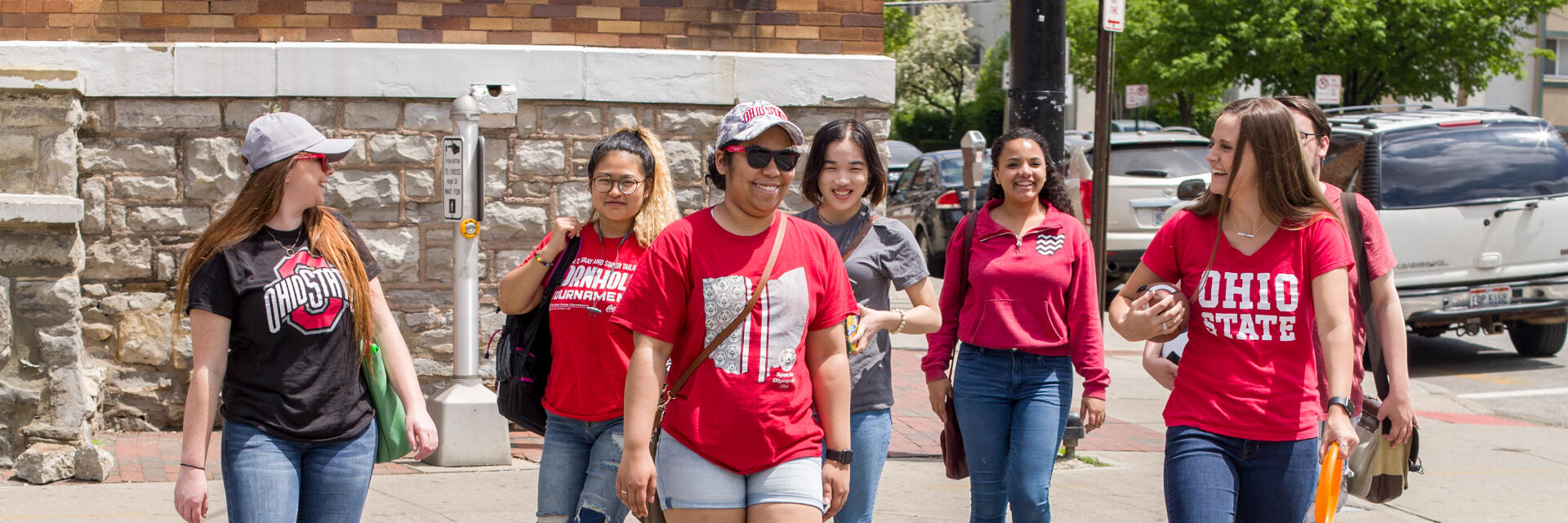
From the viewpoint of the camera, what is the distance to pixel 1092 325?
15.1 feet

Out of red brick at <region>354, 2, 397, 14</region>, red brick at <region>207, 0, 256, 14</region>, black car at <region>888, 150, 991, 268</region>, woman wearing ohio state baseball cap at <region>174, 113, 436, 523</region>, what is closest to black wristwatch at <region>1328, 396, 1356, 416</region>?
woman wearing ohio state baseball cap at <region>174, 113, 436, 523</region>

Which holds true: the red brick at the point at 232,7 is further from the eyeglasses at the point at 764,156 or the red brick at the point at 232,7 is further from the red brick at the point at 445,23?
the eyeglasses at the point at 764,156

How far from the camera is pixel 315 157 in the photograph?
11.7ft

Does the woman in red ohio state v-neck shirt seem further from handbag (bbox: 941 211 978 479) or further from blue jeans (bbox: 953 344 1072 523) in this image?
handbag (bbox: 941 211 978 479)

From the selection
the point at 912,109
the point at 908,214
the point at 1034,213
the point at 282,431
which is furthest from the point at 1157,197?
the point at 912,109

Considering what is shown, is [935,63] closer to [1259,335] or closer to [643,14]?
[643,14]

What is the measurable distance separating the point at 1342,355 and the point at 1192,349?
357mm

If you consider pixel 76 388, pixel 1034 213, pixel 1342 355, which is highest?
pixel 1034 213

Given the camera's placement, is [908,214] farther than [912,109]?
No

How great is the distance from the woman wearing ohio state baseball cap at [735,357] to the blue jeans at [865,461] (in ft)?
2.54

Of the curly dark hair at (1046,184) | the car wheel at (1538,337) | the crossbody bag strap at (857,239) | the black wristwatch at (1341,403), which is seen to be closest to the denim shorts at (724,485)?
the crossbody bag strap at (857,239)

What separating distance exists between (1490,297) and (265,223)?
892cm

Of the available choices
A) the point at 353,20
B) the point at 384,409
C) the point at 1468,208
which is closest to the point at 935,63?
the point at 1468,208

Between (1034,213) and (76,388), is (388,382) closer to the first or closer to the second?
(1034,213)
